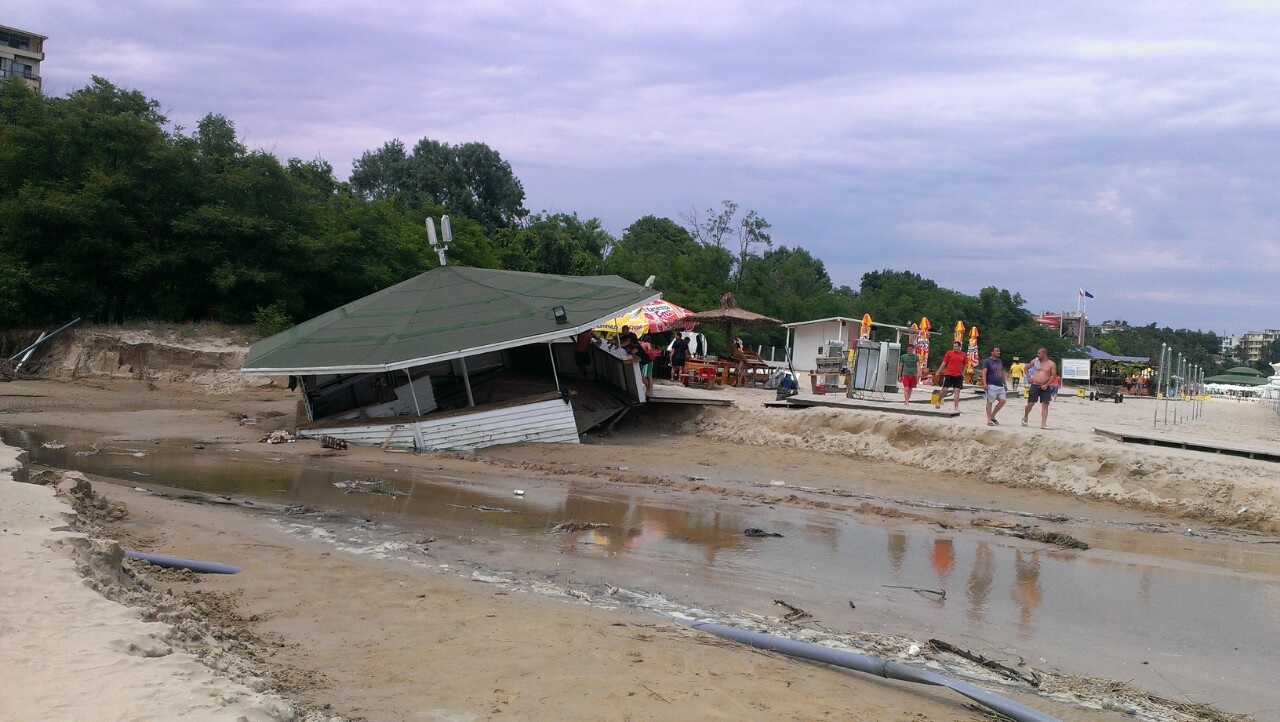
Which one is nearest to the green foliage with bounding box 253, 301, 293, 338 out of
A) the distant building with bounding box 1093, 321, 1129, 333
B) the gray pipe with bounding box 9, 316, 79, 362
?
the gray pipe with bounding box 9, 316, 79, 362

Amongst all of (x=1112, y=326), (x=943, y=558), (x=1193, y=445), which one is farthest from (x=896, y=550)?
(x=1112, y=326)

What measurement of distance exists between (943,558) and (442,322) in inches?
437

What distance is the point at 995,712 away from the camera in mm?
5203

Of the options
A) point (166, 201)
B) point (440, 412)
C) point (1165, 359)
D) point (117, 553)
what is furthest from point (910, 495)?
point (166, 201)

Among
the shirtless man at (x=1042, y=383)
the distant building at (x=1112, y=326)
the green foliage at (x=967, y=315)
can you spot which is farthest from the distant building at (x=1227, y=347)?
the shirtless man at (x=1042, y=383)

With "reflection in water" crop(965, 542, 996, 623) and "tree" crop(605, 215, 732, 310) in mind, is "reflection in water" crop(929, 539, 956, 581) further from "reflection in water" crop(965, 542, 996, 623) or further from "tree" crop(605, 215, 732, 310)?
"tree" crop(605, 215, 732, 310)

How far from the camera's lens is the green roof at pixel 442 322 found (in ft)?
54.4

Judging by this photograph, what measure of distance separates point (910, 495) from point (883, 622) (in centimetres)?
643

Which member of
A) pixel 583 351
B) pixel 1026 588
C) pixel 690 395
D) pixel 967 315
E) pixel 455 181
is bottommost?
pixel 1026 588

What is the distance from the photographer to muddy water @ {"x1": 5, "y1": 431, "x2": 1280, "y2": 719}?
698cm

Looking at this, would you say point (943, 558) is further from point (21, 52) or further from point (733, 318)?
point (21, 52)

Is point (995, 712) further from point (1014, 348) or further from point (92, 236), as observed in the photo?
point (1014, 348)

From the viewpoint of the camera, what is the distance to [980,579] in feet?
29.1

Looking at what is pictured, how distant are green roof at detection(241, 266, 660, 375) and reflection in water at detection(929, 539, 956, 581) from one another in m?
8.41
